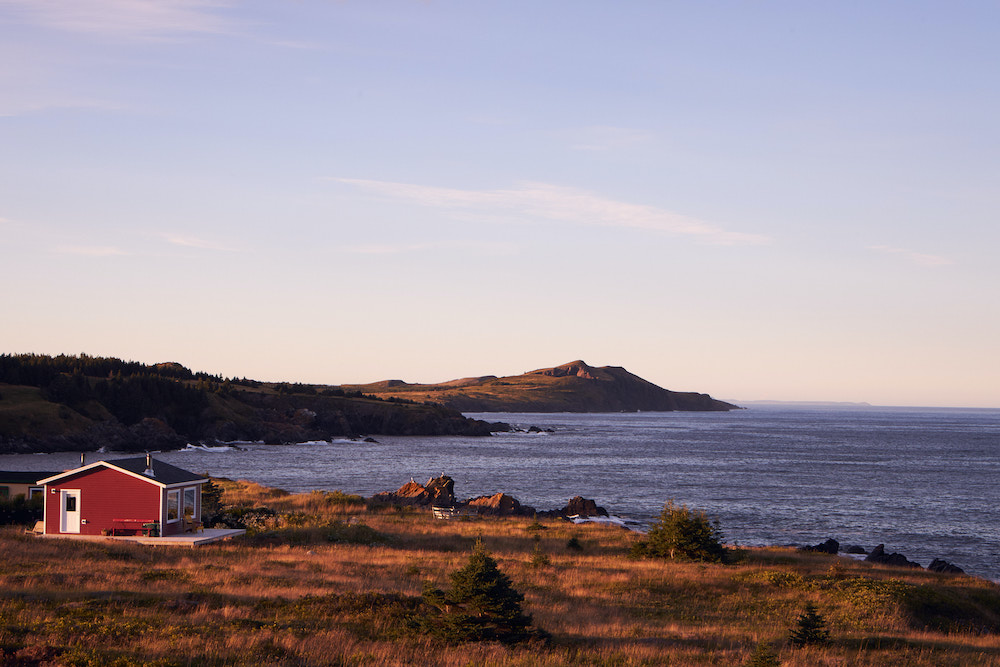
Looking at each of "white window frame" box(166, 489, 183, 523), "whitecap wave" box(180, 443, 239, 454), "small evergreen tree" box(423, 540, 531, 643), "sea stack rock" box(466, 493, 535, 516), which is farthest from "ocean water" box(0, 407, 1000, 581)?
"small evergreen tree" box(423, 540, 531, 643)

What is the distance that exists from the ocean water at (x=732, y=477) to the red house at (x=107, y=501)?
105 feet

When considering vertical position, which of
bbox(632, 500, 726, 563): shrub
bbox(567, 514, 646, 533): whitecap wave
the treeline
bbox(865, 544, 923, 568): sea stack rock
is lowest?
bbox(567, 514, 646, 533): whitecap wave

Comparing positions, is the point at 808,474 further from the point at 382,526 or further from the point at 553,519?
the point at 382,526

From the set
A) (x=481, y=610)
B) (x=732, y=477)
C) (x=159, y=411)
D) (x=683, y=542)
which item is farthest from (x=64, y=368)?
(x=481, y=610)

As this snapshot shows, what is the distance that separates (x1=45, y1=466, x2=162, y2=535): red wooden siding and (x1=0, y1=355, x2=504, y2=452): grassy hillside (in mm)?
79866

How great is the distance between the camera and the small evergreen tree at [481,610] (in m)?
16.4

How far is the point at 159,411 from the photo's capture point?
137 m

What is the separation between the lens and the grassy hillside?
115m

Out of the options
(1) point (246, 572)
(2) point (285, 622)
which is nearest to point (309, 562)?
(1) point (246, 572)

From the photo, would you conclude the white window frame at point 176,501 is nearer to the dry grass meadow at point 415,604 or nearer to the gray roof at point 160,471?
the gray roof at point 160,471

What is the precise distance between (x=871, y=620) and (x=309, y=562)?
58.7ft

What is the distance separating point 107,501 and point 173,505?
2.73 metres

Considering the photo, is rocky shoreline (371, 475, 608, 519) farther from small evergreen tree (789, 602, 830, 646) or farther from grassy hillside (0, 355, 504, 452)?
grassy hillside (0, 355, 504, 452)

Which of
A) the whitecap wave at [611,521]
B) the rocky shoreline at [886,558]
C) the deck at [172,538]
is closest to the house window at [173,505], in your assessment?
the deck at [172,538]
